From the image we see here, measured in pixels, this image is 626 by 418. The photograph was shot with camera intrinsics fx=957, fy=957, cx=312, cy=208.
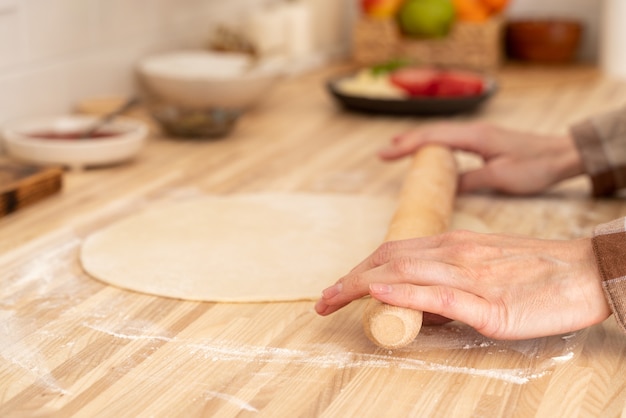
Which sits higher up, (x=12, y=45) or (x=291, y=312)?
(x=12, y=45)

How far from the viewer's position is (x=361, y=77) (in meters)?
2.08

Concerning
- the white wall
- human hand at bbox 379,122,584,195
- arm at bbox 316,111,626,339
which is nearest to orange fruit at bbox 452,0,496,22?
the white wall

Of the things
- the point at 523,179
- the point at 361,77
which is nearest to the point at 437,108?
the point at 361,77

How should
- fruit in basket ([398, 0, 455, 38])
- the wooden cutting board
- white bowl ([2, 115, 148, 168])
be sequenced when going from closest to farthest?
1. the wooden cutting board
2. white bowl ([2, 115, 148, 168])
3. fruit in basket ([398, 0, 455, 38])

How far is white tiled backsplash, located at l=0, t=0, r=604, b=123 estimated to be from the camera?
5.52 ft

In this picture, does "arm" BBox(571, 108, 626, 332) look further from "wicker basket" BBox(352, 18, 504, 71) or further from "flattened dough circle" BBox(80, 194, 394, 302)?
"wicker basket" BBox(352, 18, 504, 71)

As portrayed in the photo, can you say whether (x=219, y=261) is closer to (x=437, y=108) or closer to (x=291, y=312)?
(x=291, y=312)

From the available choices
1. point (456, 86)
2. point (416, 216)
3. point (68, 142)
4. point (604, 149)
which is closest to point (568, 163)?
point (604, 149)

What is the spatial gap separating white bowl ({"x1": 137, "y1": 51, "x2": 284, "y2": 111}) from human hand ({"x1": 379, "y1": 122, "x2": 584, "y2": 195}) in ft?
1.65

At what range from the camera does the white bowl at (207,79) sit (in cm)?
188

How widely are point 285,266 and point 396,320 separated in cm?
28

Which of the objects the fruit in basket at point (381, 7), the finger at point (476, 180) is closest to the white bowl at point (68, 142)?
the finger at point (476, 180)

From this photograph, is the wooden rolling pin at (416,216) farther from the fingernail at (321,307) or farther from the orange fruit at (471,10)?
the orange fruit at (471,10)

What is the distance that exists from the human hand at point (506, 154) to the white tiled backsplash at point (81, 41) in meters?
0.67
